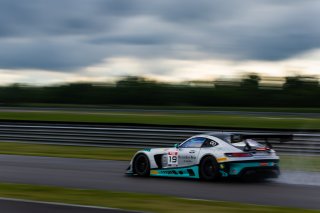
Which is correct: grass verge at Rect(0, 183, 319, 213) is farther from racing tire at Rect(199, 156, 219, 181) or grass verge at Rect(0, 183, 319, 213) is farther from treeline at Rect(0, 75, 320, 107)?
treeline at Rect(0, 75, 320, 107)

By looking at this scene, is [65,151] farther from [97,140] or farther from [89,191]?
[89,191]

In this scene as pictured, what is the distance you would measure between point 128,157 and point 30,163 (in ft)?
11.7

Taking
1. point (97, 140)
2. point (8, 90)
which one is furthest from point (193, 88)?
point (97, 140)

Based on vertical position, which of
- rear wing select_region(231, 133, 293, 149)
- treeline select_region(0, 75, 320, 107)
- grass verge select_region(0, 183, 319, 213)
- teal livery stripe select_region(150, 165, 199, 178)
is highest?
treeline select_region(0, 75, 320, 107)

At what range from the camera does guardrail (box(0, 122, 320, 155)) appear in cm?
1850

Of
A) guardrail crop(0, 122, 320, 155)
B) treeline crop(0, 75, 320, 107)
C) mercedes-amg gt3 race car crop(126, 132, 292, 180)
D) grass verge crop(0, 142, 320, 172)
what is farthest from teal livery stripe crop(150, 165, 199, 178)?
treeline crop(0, 75, 320, 107)

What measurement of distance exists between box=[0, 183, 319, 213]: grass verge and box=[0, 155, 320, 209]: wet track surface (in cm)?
72

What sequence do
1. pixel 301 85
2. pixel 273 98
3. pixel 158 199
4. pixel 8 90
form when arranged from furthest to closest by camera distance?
pixel 8 90, pixel 301 85, pixel 273 98, pixel 158 199

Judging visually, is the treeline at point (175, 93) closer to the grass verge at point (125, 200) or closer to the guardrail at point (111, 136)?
the guardrail at point (111, 136)

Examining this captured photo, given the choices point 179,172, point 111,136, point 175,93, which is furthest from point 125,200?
point 175,93

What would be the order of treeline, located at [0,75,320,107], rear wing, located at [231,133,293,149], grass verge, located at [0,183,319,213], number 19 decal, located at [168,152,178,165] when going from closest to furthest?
1. grass verge, located at [0,183,319,213]
2. rear wing, located at [231,133,293,149]
3. number 19 decal, located at [168,152,178,165]
4. treeline, located at [0,75,320,107]

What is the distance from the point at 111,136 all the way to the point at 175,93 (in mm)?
41599

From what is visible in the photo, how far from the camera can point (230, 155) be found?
11172 mm

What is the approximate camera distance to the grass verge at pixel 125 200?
752cm
